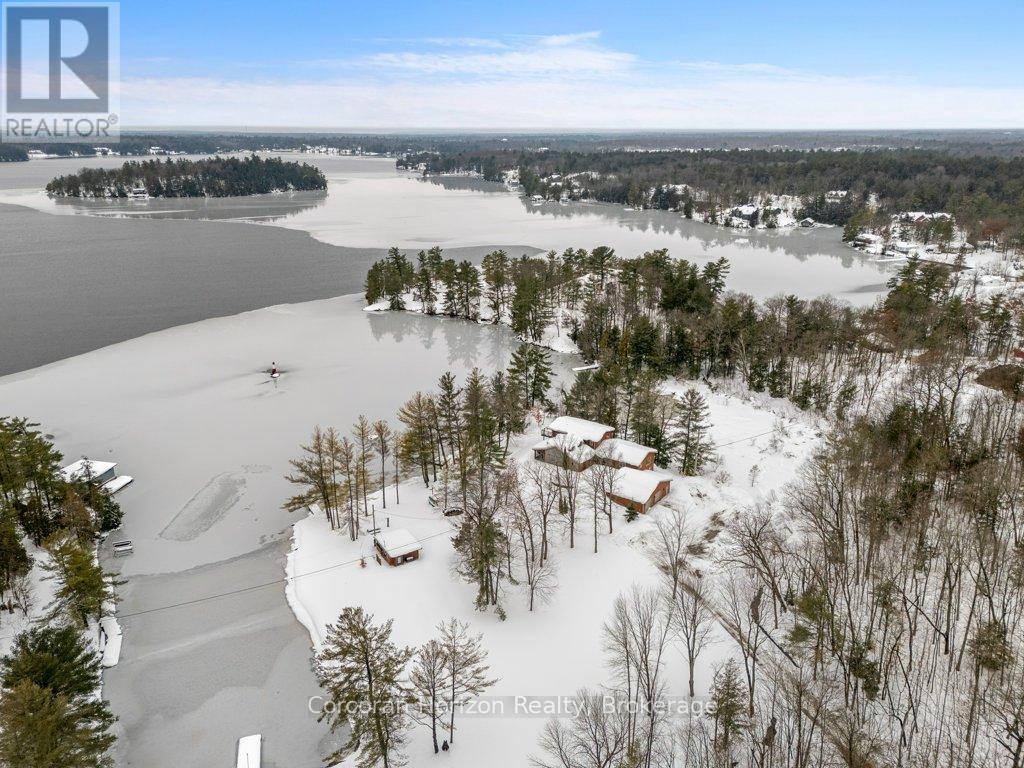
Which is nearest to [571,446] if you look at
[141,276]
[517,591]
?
[517,591]

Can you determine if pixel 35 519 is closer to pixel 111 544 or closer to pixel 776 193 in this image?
pixel 111 544

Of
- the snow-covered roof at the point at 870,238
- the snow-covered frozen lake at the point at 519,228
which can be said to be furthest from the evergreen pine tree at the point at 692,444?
the snow-covered roof at the point at 870,238

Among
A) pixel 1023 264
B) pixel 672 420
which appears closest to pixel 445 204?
pixel 1023 264

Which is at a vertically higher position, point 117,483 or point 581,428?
point 581,428

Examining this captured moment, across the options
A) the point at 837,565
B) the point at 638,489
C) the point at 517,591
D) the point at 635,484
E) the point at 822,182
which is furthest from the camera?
the point at 822,182

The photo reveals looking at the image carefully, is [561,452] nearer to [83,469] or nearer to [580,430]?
[580,430]

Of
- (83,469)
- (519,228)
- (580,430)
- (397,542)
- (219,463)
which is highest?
(519,228)
